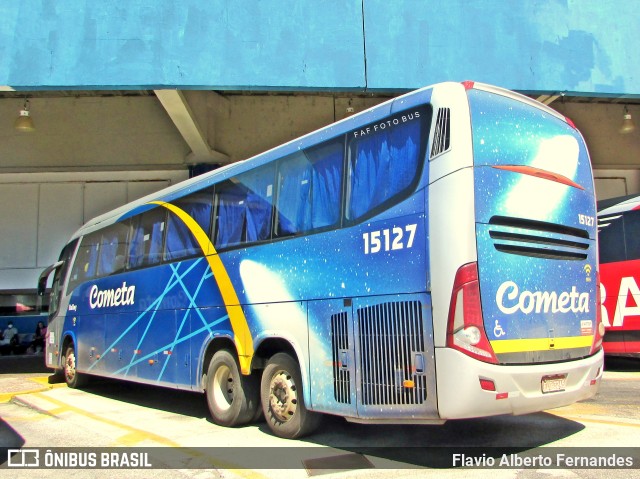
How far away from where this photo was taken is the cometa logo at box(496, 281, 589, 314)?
4.94m

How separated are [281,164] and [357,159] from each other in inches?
53.1

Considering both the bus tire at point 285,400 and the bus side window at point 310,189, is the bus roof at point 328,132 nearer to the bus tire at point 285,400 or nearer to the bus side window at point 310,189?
the bus side window at point 310,189

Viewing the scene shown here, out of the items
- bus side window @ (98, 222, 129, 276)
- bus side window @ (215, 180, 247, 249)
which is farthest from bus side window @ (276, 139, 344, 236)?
bus side window @ (98, 222, 129, 276)

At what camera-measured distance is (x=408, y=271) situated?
511cm

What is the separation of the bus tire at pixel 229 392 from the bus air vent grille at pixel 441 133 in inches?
153

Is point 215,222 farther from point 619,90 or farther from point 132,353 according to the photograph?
point 619,90

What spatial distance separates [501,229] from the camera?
5020mm

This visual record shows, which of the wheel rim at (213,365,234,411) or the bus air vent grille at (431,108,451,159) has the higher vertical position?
the bus air vent grille at (431,108,451,159)

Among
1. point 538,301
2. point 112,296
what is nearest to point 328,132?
point 538,301

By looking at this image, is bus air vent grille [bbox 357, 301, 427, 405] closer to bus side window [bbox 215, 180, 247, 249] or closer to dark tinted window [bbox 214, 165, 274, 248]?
dark tinted window [bbox 214, 165, 274, 248]

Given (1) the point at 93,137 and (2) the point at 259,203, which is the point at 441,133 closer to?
(2) the point at 259,203

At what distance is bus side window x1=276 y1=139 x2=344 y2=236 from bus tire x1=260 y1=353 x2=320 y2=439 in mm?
1585

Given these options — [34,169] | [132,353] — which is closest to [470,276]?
[132,353]

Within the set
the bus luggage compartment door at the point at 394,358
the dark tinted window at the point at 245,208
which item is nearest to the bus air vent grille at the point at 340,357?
the bus luggage compartment door at the point at 394,358
